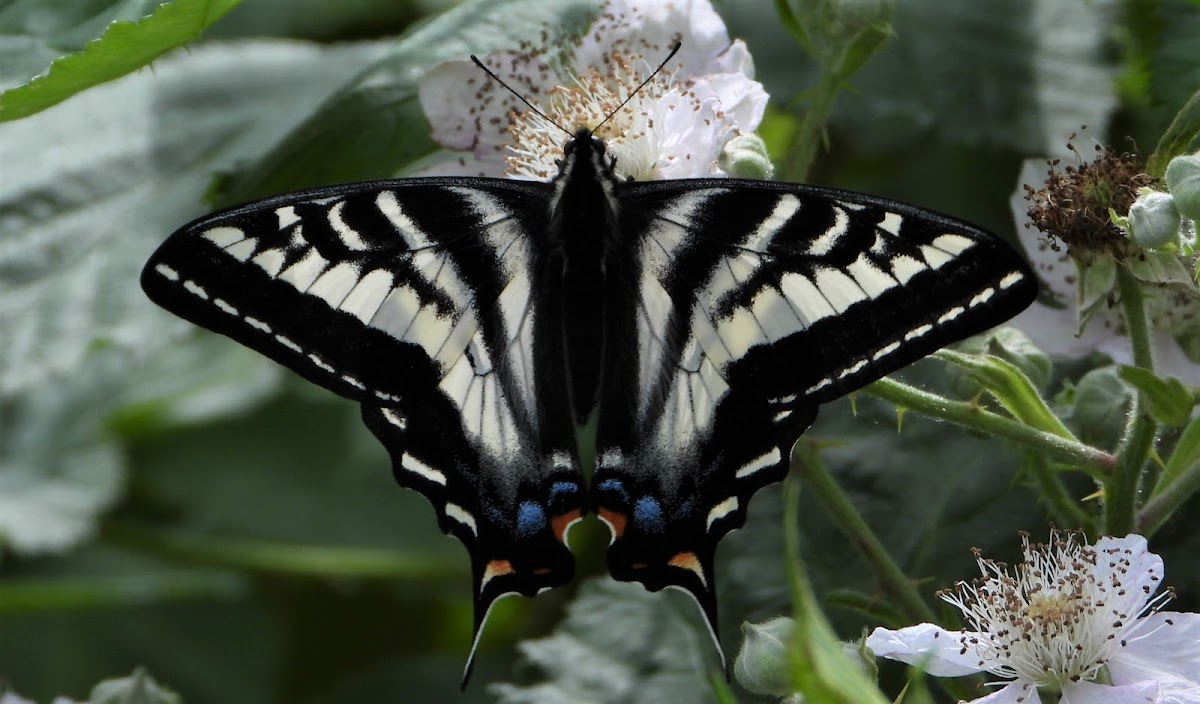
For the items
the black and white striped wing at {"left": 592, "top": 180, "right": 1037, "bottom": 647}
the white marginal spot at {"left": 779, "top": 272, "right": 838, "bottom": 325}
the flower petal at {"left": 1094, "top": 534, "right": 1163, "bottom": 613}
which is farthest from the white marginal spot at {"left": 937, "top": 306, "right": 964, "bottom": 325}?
the flower petal at {"left": 1094, "top": 534, "right": 1163, "bottom": 613}

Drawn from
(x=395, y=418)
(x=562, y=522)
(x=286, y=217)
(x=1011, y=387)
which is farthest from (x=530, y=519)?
(x=1011, y=387)

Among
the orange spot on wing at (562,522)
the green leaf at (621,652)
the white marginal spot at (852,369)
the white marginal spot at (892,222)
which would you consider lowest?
the green leaf at (621,652)

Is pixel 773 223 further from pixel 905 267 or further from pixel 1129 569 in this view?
pixel 1129 569

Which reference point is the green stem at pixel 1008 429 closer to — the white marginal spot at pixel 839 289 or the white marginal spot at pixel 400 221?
the white marginal spot at pixel 839 289

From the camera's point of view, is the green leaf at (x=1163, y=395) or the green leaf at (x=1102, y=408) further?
the green leaf at (x=1102, y=408)

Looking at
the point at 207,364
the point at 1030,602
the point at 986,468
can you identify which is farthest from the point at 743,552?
the point at 207,364

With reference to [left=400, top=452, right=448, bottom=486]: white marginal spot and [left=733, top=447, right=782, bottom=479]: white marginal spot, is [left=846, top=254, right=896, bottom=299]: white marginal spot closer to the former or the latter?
[left=733, top=447, right=782, bottom=479]: white marginal spot

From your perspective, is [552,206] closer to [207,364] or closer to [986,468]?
[986,468]

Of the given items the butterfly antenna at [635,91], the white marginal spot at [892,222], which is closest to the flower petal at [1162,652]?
the white marginal spot at [892,222]
